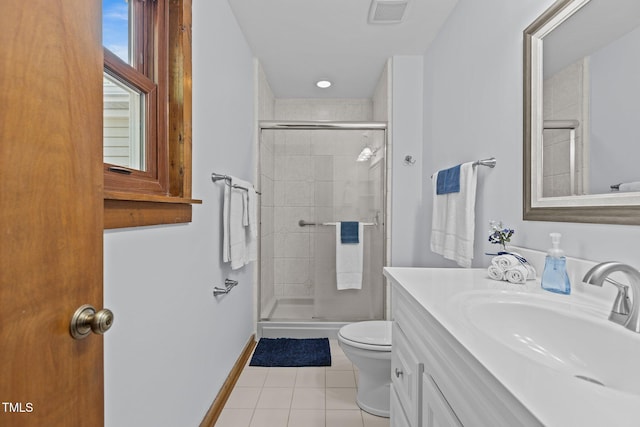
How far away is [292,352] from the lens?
8.43 ft

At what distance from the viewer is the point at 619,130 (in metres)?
0.93

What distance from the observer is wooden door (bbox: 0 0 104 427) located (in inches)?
18.1

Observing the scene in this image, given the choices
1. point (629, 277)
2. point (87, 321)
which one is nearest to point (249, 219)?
point (87, 321)

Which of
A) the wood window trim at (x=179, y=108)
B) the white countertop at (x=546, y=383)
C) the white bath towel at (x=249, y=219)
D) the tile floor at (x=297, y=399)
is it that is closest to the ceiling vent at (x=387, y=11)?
the wood window trim at (x=179, y=108)

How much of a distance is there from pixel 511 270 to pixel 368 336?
108 centimetres

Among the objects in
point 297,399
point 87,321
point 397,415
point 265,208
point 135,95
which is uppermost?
point 135,95

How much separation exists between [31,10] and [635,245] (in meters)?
1.35

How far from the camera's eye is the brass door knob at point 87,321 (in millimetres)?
582

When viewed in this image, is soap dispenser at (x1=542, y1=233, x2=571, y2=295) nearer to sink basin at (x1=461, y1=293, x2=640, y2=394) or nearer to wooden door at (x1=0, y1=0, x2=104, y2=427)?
sink basin at (x1=461, y1=293, x2=640, y2=394)

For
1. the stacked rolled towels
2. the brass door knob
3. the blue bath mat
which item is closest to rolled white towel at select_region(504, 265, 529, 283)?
the stacked rolled towels

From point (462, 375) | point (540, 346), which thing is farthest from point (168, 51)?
point (540, 346)

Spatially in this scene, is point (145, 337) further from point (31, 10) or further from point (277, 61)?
point (277, 61)

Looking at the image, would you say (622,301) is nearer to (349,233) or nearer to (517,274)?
(517,274)

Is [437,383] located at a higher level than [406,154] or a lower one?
lower
